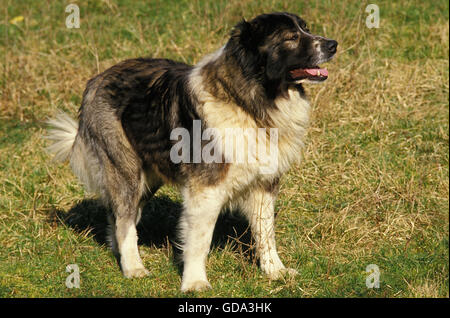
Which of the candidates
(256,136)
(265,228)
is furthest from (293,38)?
(265,228)

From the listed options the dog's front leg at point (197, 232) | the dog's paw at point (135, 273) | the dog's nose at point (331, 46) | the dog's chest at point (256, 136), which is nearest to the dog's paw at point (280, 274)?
the dog's front leg at point (197, 232)

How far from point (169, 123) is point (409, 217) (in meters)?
2.22

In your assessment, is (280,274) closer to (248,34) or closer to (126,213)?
(126,213)

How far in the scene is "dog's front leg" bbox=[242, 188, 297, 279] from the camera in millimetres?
4445

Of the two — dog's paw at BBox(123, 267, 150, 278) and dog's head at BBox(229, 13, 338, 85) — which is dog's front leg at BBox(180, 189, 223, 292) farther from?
dog's head at BBox(229, 13, 338, 85)

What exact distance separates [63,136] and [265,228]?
73.0 inches

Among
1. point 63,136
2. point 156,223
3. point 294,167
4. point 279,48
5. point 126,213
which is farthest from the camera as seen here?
point 294,167

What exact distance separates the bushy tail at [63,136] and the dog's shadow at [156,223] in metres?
0.53

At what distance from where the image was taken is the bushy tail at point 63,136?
507cm

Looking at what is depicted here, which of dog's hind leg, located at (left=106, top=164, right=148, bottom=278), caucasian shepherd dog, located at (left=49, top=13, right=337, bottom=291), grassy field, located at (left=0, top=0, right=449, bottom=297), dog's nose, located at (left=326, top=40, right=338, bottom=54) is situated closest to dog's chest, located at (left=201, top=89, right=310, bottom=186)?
caucasian shepherd dog, located at (left=49, top=13, right=337, bottom=291)

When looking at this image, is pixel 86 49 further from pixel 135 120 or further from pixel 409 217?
pixel 409 217

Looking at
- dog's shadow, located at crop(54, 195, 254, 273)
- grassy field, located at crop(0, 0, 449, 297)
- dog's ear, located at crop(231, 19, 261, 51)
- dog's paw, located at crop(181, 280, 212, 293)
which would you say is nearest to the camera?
dog's ear, located at crop(231, 19, 261, 51)

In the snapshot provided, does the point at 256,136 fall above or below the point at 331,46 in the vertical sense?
below

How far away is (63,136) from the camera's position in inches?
200
